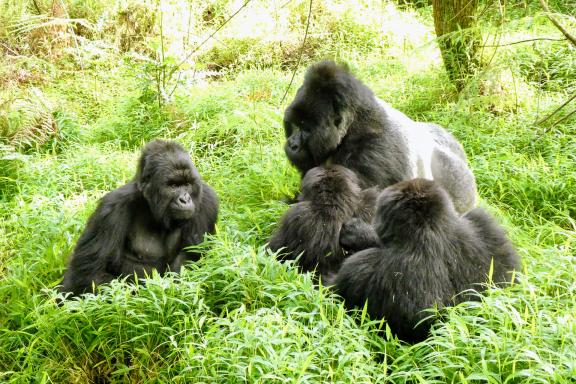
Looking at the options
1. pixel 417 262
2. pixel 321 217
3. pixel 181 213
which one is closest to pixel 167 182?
pixel 181 213

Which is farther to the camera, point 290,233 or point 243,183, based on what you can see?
point 243,183

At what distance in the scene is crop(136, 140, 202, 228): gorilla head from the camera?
13.8 feet

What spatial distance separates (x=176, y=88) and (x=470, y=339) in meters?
5.62

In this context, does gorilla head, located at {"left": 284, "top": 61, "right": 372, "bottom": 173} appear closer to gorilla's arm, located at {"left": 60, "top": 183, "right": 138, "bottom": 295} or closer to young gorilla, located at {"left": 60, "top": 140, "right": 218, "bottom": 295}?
young gorilla, located at {"left": 60, "top": 140, "right": 218, "bottom": 295}

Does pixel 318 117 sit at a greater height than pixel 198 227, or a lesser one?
greater

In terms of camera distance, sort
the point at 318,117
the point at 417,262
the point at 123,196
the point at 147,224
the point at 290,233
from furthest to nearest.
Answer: the point at 318,117
the point at 147,224
the point at 123,196
the point at 290,233
the point at 417,262

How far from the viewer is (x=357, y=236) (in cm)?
413

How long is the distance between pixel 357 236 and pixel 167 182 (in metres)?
1.30

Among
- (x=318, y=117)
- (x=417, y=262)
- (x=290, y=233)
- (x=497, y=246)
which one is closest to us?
(x=417, y=262)

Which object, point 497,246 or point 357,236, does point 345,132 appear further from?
point 497,246

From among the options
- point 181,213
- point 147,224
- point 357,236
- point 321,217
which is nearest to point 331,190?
point 321,217

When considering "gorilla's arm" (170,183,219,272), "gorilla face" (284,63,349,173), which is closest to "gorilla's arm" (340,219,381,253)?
"gorilla face" (284,63,349,173)

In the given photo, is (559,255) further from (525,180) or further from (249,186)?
(249,186)

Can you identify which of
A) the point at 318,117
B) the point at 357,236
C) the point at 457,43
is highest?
the point at 457,43
